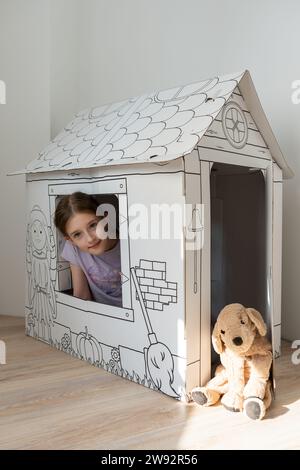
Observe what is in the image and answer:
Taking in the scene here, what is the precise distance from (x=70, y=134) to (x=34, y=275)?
527 mm

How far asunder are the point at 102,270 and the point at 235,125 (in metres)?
0.57

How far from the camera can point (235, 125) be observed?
1.28m

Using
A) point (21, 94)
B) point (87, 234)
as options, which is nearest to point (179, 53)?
point (21, 94)

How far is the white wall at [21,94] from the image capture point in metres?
2.02

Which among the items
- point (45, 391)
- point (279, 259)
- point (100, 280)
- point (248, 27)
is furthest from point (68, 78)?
point (45, 391)

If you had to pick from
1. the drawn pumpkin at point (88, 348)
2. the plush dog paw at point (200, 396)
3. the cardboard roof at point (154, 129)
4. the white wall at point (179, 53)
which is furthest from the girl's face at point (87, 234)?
the white wall at point (179, 53)

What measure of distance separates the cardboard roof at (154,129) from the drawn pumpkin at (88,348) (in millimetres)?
521

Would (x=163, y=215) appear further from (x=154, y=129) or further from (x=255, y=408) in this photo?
(x=255, y=408)

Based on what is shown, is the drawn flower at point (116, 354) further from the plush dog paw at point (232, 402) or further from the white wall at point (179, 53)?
the white wall at point (179, 53)

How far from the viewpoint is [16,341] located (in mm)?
1693

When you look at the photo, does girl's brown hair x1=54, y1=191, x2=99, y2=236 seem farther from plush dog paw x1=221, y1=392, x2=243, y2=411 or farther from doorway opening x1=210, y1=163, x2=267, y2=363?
plush dog paw x1=221, y1=392, x2=243, y2=411

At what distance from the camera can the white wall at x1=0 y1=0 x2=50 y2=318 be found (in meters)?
2.02
